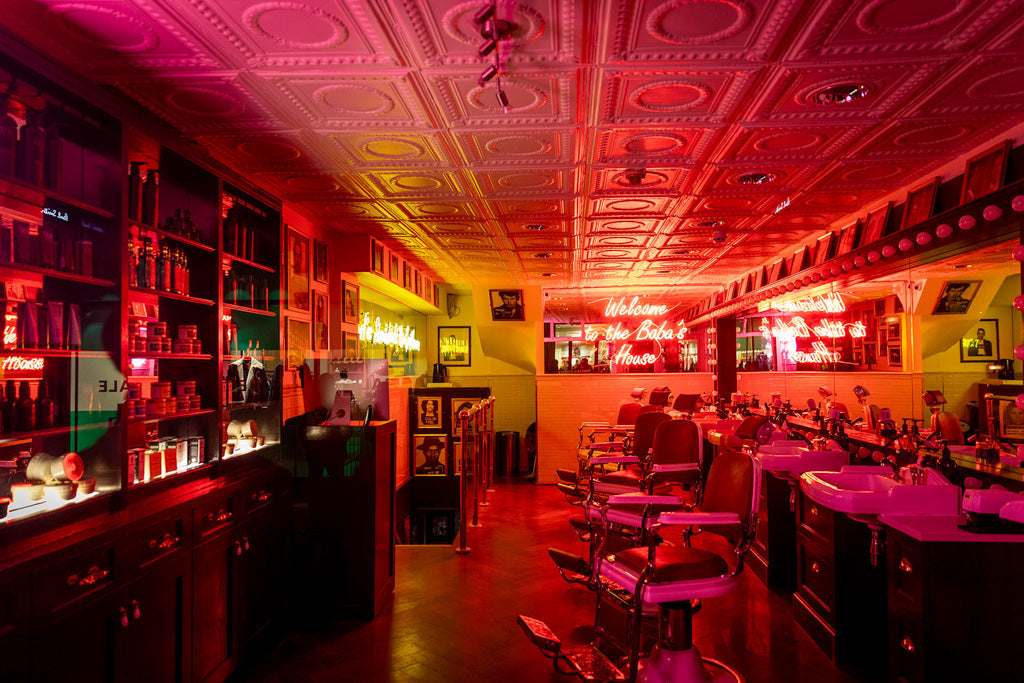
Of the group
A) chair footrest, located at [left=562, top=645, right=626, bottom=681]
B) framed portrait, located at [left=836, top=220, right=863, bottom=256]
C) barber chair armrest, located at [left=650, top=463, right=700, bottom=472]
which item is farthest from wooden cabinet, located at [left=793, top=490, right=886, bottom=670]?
framed portrait, located at [left=836, top=220, right=863, bottom=256]

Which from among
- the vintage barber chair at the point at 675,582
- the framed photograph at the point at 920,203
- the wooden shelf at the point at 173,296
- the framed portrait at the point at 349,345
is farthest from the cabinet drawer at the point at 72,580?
the framed photograph at the point at 920,203

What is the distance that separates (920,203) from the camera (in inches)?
164

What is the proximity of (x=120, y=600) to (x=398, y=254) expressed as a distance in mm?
5172

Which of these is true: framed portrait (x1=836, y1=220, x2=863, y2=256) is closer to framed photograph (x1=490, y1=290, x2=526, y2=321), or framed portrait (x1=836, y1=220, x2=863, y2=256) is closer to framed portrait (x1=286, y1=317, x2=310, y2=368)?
framed portrait (x1=286, y1=317, x2=310, y2=368)

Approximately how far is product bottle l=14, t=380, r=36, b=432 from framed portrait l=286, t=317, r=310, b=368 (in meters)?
2.24

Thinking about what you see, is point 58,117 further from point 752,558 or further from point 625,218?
point 752,558

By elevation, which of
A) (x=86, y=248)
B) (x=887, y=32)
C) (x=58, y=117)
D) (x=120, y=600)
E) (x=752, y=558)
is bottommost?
(x=752, y=558)

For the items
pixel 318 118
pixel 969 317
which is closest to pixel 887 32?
pixel 969 317

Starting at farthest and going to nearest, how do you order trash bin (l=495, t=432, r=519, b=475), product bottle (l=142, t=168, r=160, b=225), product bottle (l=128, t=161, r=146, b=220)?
trash bin (l=495, t=432, r=519, b=475) → product bottle (l=142, t=168, r=160, b=225) → product bottle (l=128, t=161, r=146, b=220)

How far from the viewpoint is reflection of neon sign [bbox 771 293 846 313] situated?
5.42 metres

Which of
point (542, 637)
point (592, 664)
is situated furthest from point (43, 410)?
A: point (592, 664)

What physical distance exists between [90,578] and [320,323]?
3.41 meters

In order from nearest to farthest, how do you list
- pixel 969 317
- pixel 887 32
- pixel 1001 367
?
pixel 887 32 → pixel 1001 367 → pixel 969 317

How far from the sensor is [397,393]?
7.62m
